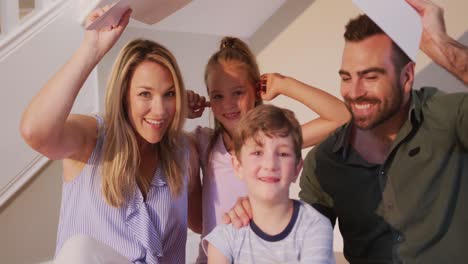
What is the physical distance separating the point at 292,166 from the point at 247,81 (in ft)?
1.72

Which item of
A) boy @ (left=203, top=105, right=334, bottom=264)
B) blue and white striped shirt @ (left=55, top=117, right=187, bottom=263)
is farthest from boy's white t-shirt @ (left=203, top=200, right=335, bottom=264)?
blue and white striped shirt @ (left=55, top=117, right=187, bottom=263)

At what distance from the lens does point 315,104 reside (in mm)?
1465

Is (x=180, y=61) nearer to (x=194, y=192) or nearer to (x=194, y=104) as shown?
(x=194, y=104)

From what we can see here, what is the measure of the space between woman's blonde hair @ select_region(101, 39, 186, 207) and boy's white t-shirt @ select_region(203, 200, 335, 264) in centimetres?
29

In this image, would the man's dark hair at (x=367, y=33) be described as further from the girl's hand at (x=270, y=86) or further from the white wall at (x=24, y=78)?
the white wall at (x=24, y=78)

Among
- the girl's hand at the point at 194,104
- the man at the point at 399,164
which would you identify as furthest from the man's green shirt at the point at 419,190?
the girl's hand at the point at 194,104

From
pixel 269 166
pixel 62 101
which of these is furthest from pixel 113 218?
pixel 269 166

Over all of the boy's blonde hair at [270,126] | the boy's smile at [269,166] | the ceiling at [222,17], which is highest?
the ceiling at [222,17]

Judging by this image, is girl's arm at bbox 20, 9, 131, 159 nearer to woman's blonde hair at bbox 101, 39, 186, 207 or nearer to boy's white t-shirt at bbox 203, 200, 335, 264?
woman's blonde hair at bbox 101, 39, 186, 207

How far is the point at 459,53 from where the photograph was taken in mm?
1038

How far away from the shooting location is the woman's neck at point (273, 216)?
99 cm

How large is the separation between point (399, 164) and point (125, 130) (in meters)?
0.62

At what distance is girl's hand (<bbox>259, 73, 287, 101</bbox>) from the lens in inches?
58.5

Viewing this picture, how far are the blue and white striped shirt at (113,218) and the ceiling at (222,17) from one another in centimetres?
112
